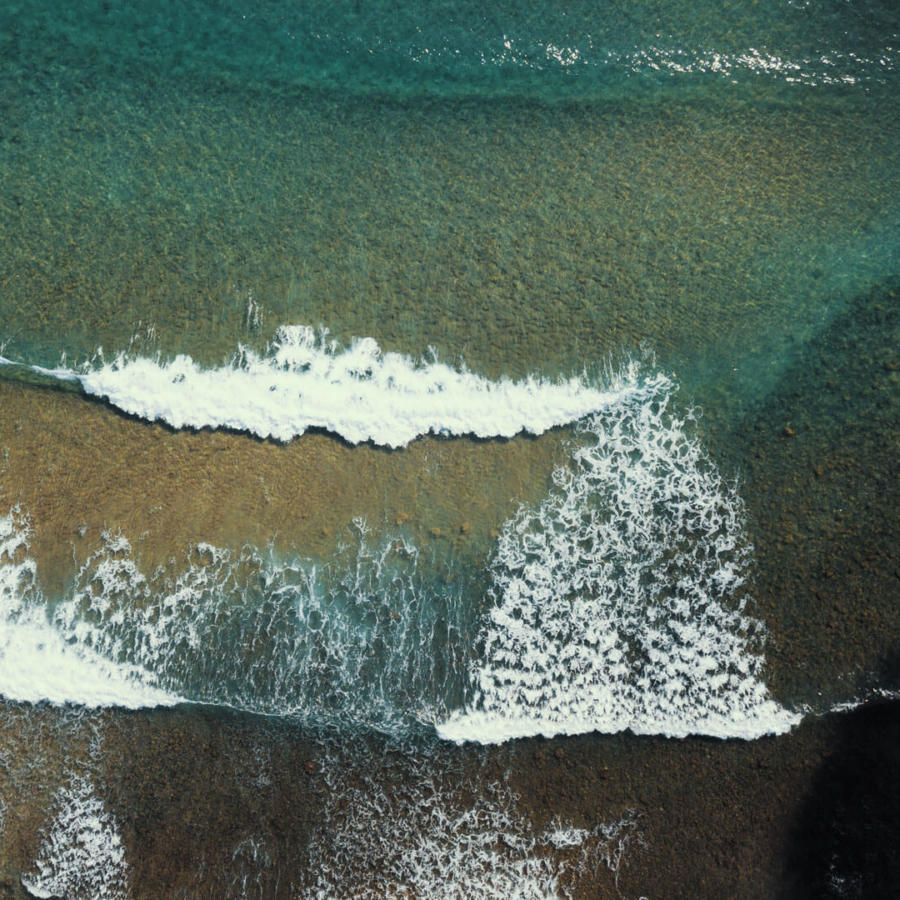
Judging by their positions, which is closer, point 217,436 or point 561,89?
point 217,436

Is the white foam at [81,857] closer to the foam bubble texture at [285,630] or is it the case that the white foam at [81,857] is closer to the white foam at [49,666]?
the white foam at [49,666]

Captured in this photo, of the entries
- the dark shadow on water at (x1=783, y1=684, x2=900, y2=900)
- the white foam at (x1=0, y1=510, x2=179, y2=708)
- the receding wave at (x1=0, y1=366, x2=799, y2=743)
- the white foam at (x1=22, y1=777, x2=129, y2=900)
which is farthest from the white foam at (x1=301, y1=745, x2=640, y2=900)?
the white foam at (x1=0, y1=510, x2=179, y2=708)

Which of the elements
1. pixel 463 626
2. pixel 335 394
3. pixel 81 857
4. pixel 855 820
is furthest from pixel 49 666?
pixel 855 820

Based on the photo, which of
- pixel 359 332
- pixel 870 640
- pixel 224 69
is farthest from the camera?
pixel 224 69

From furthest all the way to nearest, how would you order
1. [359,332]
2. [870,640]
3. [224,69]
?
[224,69] < [359,332] < [870,640]

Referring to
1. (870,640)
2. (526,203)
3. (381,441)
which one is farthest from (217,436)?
(870,640)

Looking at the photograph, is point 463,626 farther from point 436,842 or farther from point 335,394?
point 335,394

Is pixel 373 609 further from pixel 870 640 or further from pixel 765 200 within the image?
pixel 765 200

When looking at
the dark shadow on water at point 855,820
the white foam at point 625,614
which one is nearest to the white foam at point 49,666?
the white foam at point 625,614
